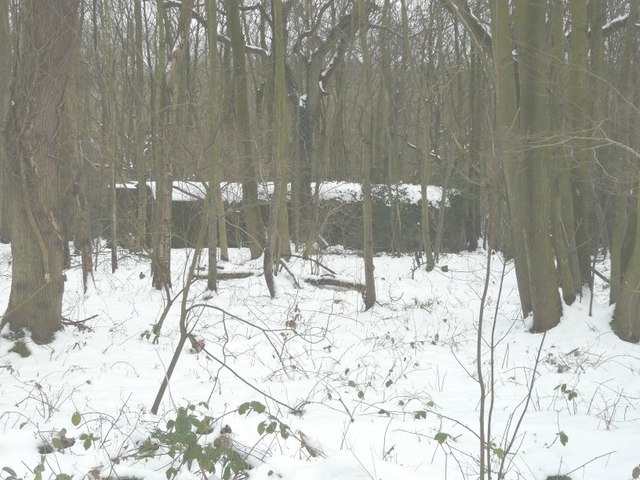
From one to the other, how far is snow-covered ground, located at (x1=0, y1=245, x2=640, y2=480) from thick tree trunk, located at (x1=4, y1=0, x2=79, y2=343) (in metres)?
0.44

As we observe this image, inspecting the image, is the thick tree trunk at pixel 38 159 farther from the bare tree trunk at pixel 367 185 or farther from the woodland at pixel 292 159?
the bare tree trunk at pixel 367 185

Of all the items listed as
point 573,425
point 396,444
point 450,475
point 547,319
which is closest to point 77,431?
point 396,444

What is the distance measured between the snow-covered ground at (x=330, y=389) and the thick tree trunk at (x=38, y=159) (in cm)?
44

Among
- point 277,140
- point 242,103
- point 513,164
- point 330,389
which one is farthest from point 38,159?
point 242,103

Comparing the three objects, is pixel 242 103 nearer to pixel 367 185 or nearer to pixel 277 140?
pixel 277 140

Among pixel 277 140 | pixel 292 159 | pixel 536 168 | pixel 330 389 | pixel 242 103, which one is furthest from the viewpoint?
pixel 292 159

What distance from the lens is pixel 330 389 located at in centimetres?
509

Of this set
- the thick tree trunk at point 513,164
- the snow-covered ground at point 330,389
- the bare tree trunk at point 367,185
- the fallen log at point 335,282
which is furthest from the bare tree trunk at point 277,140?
the thick tree trunk at point 513,164

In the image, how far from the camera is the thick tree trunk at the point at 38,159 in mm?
5855

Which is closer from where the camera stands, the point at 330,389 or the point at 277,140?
the point at 330,389

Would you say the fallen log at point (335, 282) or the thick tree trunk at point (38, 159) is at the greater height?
the thick tree trunk at point (38, 159)

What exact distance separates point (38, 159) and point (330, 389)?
3634 millimetres

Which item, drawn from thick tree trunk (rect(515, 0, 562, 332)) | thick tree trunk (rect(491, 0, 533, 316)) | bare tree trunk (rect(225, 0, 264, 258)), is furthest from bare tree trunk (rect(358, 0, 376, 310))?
bare tree trunk (rect(225, 0, 264, 258))

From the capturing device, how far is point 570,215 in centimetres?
843
